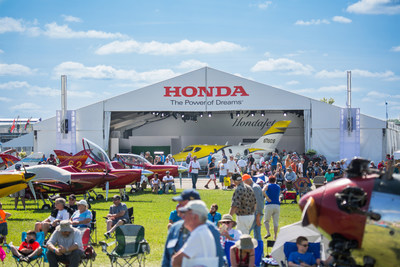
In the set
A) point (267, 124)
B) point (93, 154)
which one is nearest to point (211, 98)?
point (267, 124)

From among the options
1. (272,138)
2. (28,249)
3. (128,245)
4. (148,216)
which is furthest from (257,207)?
(272,138)

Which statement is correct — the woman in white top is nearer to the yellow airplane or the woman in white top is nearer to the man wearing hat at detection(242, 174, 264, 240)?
the man wearing hat at detection(242, 174, 264, 240)

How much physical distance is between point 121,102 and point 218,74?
6297 mm

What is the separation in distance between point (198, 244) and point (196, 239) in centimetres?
4

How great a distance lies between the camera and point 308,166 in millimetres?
26328

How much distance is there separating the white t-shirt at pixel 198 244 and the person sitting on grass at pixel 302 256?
8.35 ft

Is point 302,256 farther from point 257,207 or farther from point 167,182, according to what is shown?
point 167,182

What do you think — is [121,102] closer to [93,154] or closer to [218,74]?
[218,74]

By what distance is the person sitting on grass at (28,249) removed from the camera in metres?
8.01

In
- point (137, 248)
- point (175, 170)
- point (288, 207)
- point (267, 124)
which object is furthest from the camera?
point (267, 124)

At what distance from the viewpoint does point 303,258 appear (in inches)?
256

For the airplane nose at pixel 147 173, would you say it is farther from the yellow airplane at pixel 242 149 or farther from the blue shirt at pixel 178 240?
the blue shirt at pixel 178 240

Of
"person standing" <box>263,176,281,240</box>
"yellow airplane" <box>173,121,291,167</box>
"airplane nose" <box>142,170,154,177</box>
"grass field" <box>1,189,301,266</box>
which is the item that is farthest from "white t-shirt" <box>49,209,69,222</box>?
"yellow airplane" <box>173,121,291,167</box>

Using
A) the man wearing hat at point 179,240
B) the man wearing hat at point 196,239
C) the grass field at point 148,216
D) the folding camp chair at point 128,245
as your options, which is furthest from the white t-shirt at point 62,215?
the man wearing hat at point 196,239
